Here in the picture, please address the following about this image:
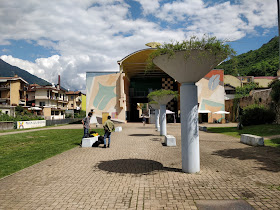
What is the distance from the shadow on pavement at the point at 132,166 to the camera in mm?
6418

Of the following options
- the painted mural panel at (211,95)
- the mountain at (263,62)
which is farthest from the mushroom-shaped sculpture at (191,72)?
the mountain at (263,62)

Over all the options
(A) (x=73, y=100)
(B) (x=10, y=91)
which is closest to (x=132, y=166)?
(B) (x=10, y=91)

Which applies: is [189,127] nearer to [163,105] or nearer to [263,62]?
[163,105]

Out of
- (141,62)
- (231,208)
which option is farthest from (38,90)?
(231,208)

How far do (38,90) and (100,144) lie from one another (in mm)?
48328

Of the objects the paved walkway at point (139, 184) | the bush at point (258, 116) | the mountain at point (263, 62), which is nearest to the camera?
the paved walkway at point (139, 184)

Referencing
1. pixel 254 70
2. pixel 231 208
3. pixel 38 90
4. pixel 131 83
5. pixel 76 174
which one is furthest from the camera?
pixel 254 70

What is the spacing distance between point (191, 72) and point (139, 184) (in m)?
3.15

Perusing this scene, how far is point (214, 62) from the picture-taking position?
6184mm

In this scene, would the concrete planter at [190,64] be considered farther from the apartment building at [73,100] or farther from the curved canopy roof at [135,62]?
the apartment building at [73,100]

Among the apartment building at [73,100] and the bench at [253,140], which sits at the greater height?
the apartment building at [73,100]

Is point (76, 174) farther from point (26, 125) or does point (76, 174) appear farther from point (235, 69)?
point (26, 125)

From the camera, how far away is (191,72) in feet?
20.1

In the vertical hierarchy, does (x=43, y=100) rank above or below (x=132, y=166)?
above
